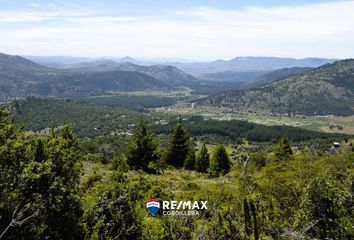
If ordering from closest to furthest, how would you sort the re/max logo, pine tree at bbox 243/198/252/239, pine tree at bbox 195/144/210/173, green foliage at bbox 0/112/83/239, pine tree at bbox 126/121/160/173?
green foliage at bbox 0/112/83/239 < pine tree at bbox 243/198/252/239 < the re/max logo < pine tree at bbox 126/121/160/173 < pine tree at bbox 195/144/210/173

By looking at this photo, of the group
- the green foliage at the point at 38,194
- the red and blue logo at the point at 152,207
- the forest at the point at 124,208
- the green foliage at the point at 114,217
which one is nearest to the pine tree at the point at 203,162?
the forest at the point at 124,208

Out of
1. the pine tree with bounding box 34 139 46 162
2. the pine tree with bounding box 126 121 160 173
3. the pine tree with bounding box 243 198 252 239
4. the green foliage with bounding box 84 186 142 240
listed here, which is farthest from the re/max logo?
the pine tree with bounding box 126 121 160 173

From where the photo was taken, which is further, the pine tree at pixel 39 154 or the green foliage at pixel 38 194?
the pine tree at pixel 39 154

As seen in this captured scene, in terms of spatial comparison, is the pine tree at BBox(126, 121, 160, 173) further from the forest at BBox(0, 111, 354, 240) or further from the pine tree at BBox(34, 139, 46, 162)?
the pine tree at BBox(34, 139, 46, 162)

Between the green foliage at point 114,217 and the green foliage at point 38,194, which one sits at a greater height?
the green foliage at point 38,194

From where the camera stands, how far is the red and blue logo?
743 inches

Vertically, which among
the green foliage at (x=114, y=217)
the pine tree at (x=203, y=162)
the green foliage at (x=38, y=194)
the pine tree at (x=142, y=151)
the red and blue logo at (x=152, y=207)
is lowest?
the pine tree at (x=203, y=162)

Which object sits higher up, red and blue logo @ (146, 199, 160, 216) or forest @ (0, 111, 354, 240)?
forest @ (0, 111, 354, 240)

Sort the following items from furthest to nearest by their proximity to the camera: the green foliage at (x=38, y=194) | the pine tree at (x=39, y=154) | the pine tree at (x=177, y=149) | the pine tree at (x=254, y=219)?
1. the pine tree at (x=177, y=149)
2. the pine tree at (x=254, y=219)
3. the pine tree at (x=39, y=154)
4. the green foliage at (x=38, y=194)

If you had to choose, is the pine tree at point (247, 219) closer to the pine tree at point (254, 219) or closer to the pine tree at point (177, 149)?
the pine tree at point (254, 219)

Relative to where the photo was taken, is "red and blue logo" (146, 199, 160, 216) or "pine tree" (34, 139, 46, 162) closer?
"pine tree" (34, 139, 46, 162)

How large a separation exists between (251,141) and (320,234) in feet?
611

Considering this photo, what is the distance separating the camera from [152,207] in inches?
750

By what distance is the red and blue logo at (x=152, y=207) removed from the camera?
18.9 metres
